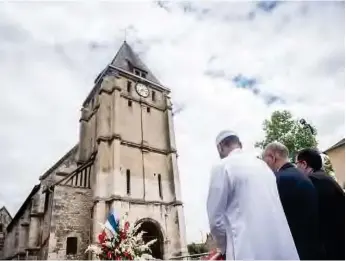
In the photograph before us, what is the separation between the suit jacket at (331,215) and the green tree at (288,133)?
15829 millimetres

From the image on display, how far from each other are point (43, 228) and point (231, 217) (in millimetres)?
23623

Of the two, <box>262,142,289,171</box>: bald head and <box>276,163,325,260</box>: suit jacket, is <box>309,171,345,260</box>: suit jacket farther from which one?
<box>262,142,289,171</box>: bald head

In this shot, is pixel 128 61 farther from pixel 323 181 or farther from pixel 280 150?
pixel 323 181

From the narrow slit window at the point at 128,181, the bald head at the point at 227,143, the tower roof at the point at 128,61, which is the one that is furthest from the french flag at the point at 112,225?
the tower roof at the point at 128,61

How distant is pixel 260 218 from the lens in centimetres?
242

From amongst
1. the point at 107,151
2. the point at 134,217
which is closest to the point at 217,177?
the point at 134,217

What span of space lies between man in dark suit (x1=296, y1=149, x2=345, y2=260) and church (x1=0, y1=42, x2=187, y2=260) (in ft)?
54.2

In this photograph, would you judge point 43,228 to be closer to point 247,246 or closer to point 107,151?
point 107,151

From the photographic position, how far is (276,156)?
3453 millimetres

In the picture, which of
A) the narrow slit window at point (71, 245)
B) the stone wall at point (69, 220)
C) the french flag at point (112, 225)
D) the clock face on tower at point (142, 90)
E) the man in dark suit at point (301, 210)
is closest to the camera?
the man in dark suit at point (301, 210)

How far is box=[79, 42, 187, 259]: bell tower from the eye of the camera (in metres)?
19.7

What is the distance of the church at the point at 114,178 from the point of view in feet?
61.6

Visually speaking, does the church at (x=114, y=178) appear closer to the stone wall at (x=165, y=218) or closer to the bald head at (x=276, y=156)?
the stone wall at (x=165, y=218)

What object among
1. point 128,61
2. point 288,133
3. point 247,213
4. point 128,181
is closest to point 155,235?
point 128,181
